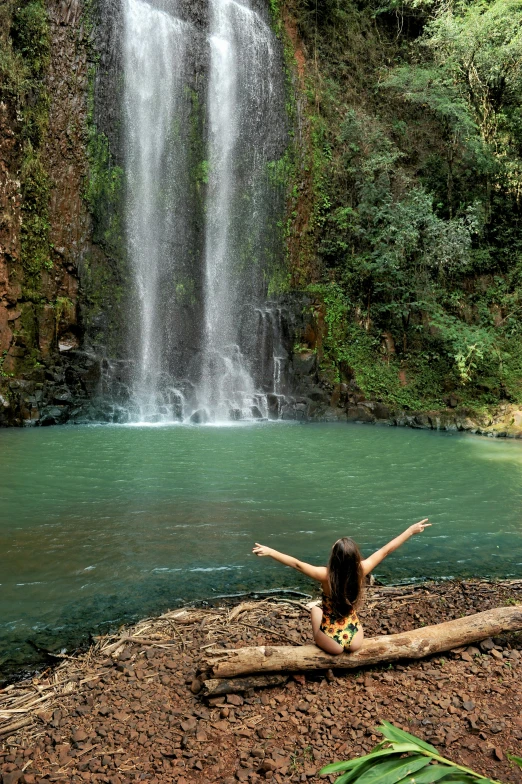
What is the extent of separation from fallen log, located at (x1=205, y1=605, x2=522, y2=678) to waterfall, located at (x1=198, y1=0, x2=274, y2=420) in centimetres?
1494

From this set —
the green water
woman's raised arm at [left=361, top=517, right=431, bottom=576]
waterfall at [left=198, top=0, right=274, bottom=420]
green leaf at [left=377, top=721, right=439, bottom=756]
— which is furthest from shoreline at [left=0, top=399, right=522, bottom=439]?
green leaf at [left=377, top=721, right=439, bottom=756]

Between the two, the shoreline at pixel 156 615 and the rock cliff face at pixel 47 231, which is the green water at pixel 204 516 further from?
the rock cliff face at pixel 47 231

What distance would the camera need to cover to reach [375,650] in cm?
307

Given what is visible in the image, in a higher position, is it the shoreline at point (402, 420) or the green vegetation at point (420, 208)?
the green vegetation at point (420, 208)

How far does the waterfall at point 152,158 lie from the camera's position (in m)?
17.4

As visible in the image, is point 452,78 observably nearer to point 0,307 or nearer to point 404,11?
point 404,11

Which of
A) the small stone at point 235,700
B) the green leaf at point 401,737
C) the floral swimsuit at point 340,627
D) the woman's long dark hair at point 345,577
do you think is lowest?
the small stone at point 235,700

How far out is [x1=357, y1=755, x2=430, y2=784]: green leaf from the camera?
114 cm

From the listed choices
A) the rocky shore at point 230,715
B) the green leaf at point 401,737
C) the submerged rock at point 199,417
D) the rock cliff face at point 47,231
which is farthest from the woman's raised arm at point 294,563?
the submerged rock at point 199,417

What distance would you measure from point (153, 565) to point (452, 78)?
17914 mm

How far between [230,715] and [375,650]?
0.85 m

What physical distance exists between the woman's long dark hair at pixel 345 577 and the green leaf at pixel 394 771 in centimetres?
170

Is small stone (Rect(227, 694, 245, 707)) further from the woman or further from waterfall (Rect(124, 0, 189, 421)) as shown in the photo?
waterfall (Rect(124, 0, 189, 421))

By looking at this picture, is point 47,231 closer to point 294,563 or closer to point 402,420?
point 402,420
